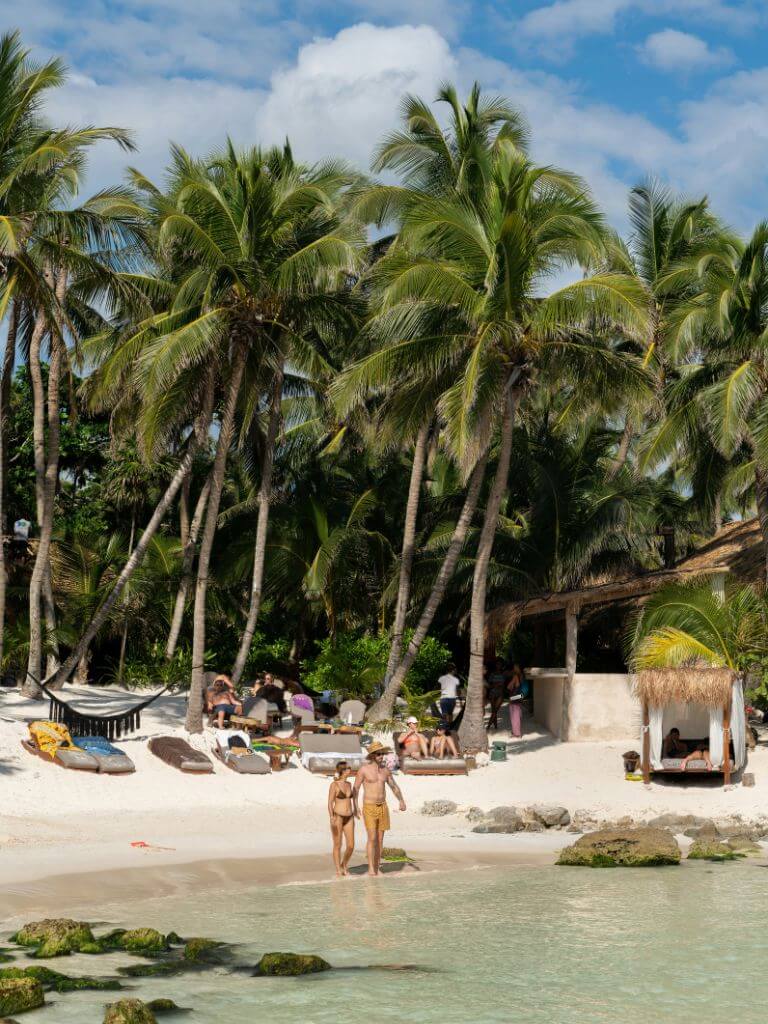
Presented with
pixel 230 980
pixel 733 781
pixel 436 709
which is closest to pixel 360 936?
pixel 230 980

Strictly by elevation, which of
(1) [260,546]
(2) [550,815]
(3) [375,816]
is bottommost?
(2) [550,815]

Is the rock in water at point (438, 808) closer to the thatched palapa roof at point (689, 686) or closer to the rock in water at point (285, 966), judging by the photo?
the thatched palapa roof at point (689, 686)

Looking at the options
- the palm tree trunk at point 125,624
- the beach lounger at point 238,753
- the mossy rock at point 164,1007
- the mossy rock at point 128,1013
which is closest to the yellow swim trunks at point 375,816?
the mossy rock at point 164,1007

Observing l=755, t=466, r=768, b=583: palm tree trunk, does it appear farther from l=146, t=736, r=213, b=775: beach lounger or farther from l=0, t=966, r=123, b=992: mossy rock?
l=0, t=966, r=123, b=992: mossy rock

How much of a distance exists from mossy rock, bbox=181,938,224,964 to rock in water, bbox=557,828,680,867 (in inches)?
226

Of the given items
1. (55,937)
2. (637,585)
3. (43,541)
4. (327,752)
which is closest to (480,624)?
(637,585)

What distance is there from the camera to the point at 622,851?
1531 cm

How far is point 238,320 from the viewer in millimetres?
21125

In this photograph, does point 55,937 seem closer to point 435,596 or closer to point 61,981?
point 61,981

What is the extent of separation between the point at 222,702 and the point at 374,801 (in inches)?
286

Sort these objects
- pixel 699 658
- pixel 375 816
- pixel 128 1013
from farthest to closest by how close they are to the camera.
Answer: pixel 699 658, pixel 375 816, pixel 128 1013

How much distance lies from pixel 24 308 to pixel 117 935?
13.5m

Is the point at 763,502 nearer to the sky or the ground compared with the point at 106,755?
nearer to the sky

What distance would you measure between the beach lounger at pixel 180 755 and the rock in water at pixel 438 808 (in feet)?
10.0
